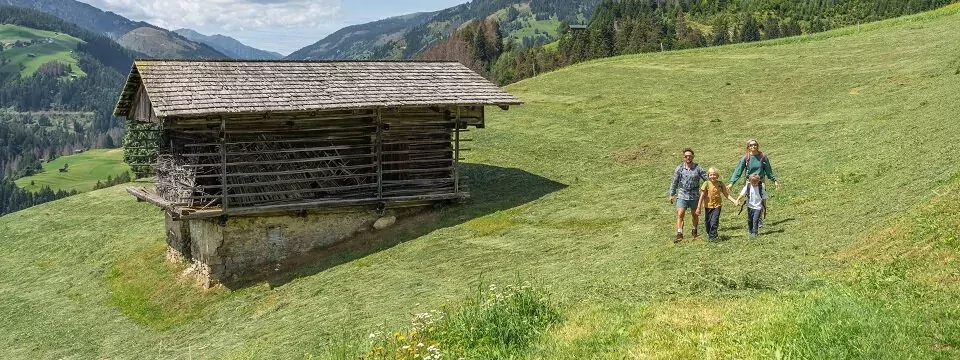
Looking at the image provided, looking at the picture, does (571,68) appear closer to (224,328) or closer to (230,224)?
(230,224)

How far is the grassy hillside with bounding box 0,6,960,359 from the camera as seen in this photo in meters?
8.82

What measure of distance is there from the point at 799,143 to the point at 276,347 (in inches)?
726

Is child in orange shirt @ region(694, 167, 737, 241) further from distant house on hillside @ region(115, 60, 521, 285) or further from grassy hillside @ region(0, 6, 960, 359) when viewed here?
distant house on hillside @ region(115, 60, 521, 285)

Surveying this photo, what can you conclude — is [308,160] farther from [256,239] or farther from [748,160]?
[748,160]

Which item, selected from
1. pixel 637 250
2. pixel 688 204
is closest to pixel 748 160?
pixel 688 204

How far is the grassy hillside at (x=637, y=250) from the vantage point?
28.9 feet

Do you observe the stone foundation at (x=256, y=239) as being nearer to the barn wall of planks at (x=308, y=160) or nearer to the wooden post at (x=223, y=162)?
the barn wall of planks at (x=308, y=160)

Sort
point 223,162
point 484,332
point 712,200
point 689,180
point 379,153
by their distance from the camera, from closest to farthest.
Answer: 1. point 484,332
2. point 712,200
3. point 689,180
4. point 223,162
5. point 379,153

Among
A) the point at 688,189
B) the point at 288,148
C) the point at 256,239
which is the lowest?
the point at 256,239

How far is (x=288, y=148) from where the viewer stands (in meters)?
21.8

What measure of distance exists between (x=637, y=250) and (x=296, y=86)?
1152 centimetres

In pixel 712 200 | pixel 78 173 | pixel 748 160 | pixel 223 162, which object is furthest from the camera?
pixel 78 173

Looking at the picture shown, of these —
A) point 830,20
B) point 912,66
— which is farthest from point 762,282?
point 830,20

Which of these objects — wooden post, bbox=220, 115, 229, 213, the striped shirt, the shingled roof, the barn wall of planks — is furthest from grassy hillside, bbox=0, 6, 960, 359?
the shingled roof
